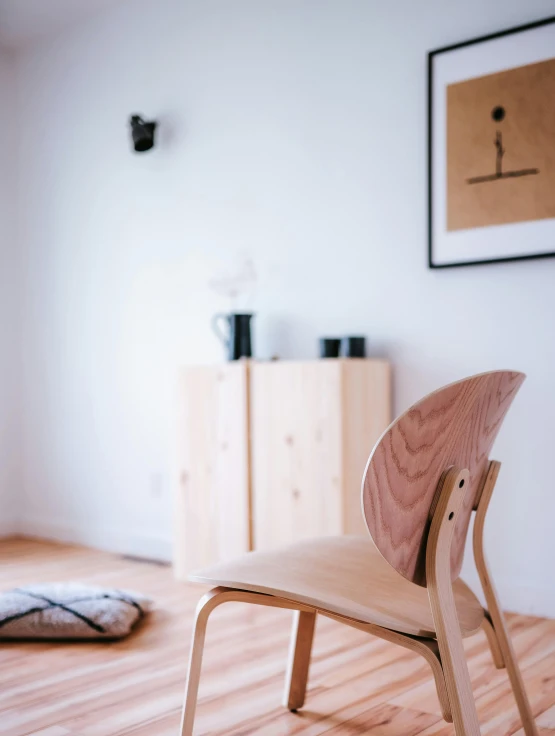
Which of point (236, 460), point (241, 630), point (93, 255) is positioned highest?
point (93, 255)

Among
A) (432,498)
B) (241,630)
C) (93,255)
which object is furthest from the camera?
(93,255)

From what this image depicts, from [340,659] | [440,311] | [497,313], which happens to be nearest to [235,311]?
[440,311]

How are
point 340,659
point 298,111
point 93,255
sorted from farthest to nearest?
point 93,255 < point 298,111 < point 340,659

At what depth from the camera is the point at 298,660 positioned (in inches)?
76.9

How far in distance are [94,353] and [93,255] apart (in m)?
0.49

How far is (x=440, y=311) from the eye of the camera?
2.94m

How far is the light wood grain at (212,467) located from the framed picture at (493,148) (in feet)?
3.03

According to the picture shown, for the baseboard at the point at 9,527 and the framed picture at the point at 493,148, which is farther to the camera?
the baseboard at the point at 9,527

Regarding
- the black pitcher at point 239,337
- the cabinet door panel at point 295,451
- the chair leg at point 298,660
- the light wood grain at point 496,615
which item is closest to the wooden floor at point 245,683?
the chair leg at point 298,660

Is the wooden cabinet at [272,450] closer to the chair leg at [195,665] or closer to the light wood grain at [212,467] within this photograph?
the light wood grain at [212,467]

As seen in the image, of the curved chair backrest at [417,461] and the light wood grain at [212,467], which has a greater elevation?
the curved chair backrest at [417,461]

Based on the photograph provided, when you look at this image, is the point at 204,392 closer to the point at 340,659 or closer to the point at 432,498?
the point at 340,659

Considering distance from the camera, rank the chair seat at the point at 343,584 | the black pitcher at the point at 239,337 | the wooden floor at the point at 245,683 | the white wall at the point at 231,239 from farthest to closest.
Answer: the black pitcher at the point at 239,337 → the white wall at the point at 231,239 → the wooden floor at the point at 245,683 → the chair seat at the point at 343,584

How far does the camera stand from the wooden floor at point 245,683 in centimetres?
185
